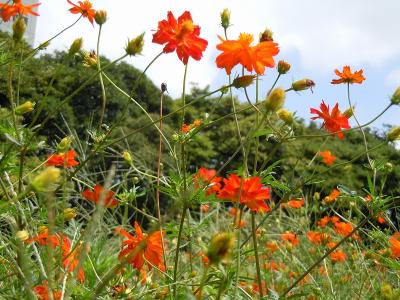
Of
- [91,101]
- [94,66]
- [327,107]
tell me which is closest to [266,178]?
[327,107]

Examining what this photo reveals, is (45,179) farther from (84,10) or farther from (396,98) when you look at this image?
(396,98)

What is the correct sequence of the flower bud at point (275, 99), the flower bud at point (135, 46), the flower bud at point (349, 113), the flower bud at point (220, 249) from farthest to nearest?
1. the flower bud at point (349, 113)
2. the flower bud at point (135, 46)
3. the flower bud at point (275, 99)
4. the flower bud at point (220, 249)

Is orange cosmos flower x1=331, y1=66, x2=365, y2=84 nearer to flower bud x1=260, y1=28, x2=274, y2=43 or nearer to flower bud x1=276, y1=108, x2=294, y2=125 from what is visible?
flower bud x1=260, y1=28, x2=274, y2=43

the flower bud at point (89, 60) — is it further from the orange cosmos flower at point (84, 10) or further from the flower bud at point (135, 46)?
the flower bud at point (135, 46)

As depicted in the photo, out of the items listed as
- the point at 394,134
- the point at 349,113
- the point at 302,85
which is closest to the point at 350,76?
the point at 349,113

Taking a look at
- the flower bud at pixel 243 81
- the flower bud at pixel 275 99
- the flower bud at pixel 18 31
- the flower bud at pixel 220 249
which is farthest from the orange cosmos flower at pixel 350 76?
the flower bud at pixel 220 249

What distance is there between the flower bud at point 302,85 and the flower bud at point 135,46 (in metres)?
0.29

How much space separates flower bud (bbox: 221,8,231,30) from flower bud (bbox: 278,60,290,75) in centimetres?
23

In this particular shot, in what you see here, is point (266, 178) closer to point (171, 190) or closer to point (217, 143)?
point (171, 190)

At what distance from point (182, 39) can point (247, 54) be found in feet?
0.41

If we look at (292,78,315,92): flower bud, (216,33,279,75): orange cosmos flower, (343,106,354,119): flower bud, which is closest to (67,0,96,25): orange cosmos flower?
(216,33,279,75): orange cosmos flower

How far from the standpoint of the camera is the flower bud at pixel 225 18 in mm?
1213

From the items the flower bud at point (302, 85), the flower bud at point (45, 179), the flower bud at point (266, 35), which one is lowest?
the flower bud at point (45, 179)

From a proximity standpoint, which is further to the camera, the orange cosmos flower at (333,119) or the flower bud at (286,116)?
the orange cosmos flower at (333,119)
